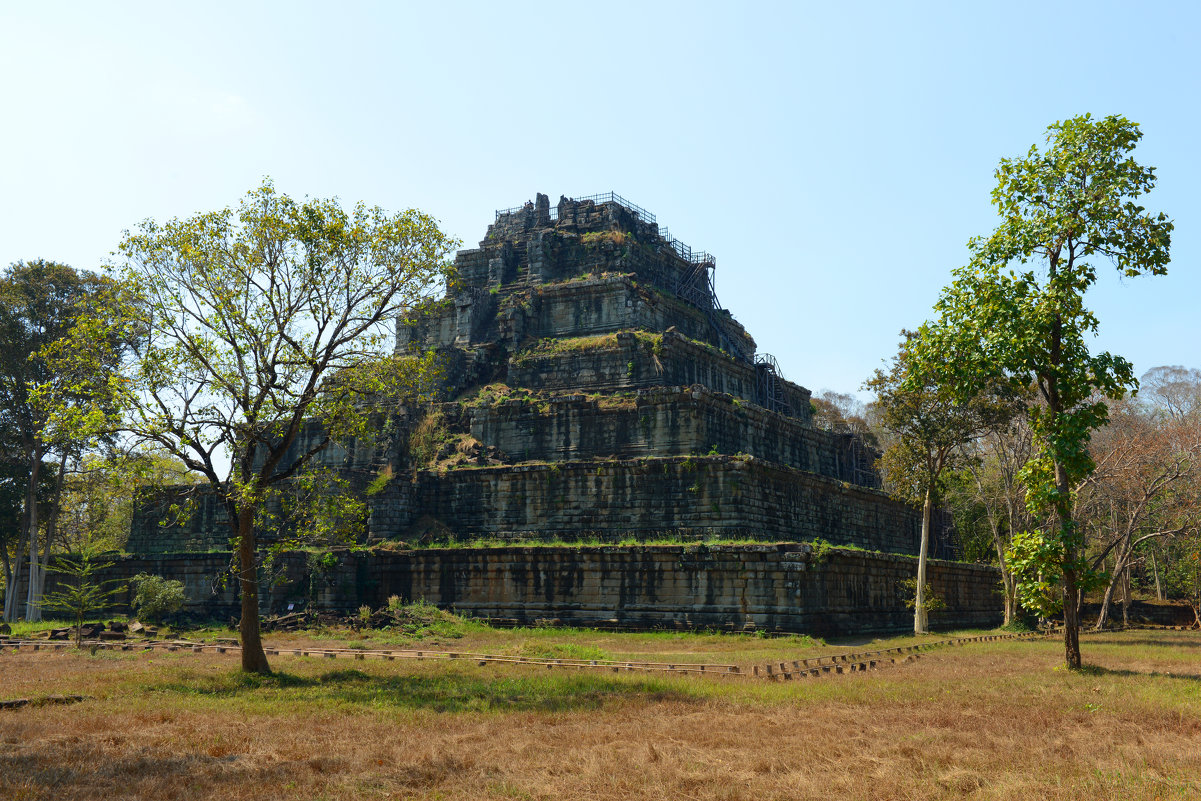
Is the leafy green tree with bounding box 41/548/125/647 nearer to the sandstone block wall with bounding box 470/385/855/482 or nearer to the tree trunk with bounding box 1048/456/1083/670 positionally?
the sandstone block wall with bounding box 470/385/855/482

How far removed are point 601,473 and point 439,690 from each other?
14974 mm

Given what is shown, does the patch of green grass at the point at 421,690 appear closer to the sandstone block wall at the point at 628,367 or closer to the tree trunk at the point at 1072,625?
the tree trunk at the point at 1072,625

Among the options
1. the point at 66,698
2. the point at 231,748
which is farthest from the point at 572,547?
the point at 231,748

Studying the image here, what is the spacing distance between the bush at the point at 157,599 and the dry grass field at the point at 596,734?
11.8 meters

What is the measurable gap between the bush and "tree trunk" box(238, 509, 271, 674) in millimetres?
14449

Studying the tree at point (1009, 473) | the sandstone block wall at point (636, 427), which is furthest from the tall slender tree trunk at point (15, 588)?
the tree at point (1009, 473)

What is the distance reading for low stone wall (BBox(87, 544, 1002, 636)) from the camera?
2358 centimetres

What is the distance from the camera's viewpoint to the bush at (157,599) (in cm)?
2828

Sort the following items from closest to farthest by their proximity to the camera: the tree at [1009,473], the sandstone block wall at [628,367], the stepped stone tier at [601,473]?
1. the stepped stone tier at [601,473]
2. the tree at [1009,473]
3. the sandstone block wall at [628,367]

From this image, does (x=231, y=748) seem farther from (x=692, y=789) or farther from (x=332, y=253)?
(x=332, y=253)

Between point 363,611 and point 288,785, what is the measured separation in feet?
62.3

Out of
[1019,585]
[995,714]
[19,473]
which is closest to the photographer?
[995,714]

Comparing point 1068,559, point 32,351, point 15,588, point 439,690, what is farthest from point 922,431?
point 15,588

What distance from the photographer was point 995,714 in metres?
10.9
